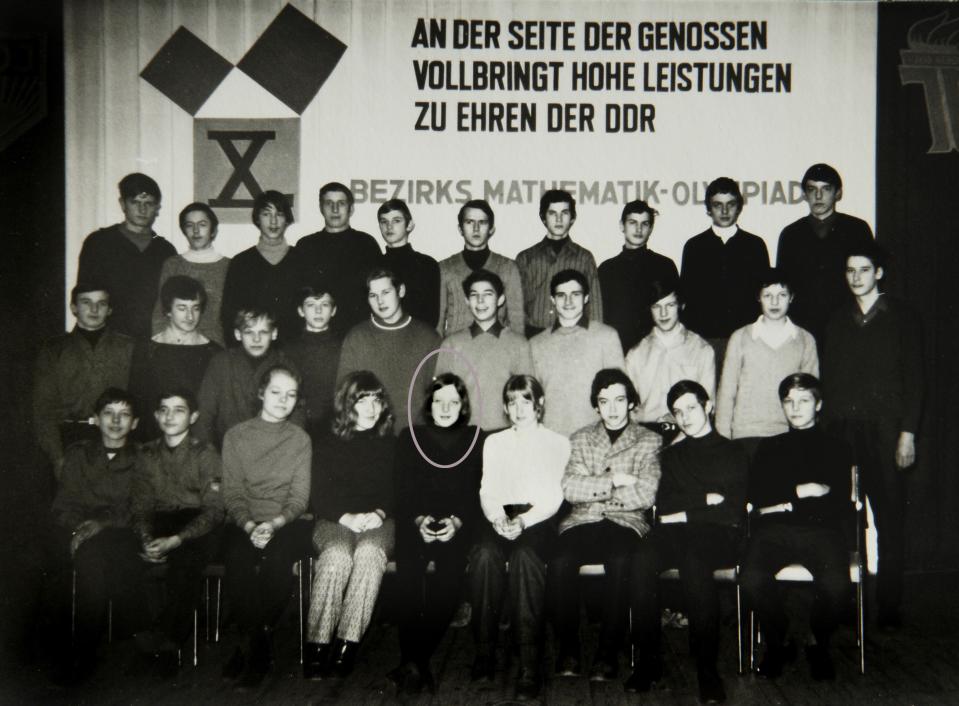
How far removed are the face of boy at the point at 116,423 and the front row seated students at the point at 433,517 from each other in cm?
115

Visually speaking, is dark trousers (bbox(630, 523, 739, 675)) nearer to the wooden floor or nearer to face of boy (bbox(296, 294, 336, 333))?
the wooden floor

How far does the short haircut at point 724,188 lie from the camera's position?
369cm

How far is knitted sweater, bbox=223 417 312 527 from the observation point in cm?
336

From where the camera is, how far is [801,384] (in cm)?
338

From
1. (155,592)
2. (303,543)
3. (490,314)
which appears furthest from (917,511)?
(155,592)

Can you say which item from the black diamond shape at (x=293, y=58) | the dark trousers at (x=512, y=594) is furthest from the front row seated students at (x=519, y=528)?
the black diamond shape at (x=293, y=58)

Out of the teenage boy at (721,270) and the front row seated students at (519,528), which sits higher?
the teenage boy at (721,270)

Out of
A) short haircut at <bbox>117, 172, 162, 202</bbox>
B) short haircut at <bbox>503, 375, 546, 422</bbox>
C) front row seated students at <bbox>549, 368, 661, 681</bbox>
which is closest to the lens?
front row seated students at <bbox>549, 368, 661, 681</bbox>

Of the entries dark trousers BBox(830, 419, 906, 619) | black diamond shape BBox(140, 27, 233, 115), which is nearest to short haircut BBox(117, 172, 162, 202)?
black diamond shape BBox(140, 27, 233, 115)

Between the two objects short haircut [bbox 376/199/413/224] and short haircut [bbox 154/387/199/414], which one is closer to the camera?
short haircut [bbox 154/387/199/414]

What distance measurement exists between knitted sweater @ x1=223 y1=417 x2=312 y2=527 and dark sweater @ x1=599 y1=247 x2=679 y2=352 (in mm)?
1383

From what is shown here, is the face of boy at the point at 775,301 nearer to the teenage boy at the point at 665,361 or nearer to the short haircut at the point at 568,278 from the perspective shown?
the teenage boy at the point at 665,361

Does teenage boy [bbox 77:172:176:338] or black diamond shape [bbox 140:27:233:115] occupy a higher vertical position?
black diamond shape [bbox 140:27:233:115]

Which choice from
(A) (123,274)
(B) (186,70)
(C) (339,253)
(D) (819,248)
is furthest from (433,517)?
(B) (186,70)
